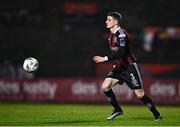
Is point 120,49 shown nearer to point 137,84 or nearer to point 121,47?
point 121,47

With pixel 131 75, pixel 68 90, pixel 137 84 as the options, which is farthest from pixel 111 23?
pixel 68 90

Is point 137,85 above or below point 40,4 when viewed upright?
below

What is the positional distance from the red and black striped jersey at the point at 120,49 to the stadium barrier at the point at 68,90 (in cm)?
1213

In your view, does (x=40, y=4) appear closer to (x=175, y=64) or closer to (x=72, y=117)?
(x=175, y=64)

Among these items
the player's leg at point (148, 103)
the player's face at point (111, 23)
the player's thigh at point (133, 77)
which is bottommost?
the player's leg at point (148, 103)

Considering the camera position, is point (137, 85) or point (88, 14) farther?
point (88, 14)

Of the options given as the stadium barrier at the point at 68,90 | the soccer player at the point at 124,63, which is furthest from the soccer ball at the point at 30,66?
the stadium barrier at the point at 68,90

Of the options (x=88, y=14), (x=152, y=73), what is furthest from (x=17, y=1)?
(x=152, y=73)

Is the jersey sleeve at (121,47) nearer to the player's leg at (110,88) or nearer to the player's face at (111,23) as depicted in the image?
the player's face at (111,23)

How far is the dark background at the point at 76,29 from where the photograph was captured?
1200 inches

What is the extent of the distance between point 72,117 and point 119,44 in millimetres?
2363

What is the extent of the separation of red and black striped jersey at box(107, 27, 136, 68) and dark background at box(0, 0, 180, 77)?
627 inches

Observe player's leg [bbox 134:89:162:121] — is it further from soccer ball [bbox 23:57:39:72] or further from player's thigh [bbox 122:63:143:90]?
soccer ball [bbox 23:57:39:72]

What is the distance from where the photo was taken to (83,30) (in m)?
31.7
